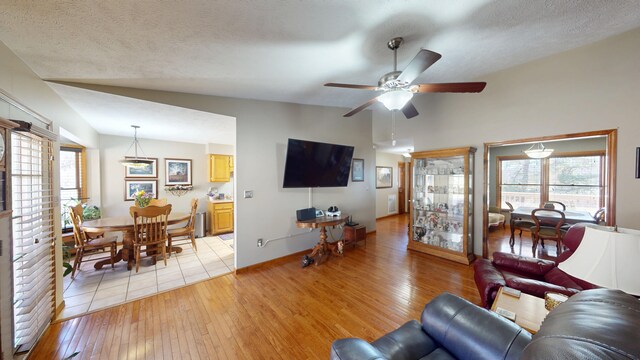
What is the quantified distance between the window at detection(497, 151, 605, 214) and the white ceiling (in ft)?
9.80

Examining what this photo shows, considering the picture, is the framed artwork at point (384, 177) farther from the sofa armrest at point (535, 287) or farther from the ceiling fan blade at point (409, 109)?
the sofa armrest at point (535, 287)

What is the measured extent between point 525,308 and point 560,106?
8.80ft

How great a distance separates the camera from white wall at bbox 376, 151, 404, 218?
6.91 metres

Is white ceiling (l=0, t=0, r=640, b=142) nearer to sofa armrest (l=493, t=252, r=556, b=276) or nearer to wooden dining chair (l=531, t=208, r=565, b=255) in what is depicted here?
sofa armrest (l=493, t=252, r=556, b=276)

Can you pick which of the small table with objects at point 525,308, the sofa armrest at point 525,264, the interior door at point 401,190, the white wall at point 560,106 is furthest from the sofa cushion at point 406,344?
the interior door at point 401,190

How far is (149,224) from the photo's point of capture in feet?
10.7

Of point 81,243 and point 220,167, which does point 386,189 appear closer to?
point 220,167

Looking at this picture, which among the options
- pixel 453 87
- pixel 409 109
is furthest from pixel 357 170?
pixel 453 87

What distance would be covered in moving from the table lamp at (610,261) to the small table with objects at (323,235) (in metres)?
2.65

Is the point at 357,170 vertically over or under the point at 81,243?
over

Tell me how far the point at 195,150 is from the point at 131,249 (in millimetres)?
2670

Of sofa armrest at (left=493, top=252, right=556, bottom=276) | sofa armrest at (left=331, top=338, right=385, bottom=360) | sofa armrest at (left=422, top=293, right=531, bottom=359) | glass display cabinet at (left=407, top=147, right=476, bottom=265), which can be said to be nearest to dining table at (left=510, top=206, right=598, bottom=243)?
glass display cabinet at (left=407, top=147, right=476, bottom=265)

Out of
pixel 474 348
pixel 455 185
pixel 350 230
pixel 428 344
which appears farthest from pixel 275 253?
pixel 455 185

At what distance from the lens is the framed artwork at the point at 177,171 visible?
16.4 feet
